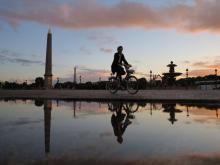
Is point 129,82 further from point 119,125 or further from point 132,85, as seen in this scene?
point 119,125

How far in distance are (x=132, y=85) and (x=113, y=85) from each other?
3.57 feet

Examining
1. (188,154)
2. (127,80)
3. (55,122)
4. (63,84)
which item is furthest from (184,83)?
(188,154)

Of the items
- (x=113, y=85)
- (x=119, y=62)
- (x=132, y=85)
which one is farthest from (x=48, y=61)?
(x=119, y=62)

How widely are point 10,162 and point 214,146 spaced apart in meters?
2.89

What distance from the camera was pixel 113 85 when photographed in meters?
18.5

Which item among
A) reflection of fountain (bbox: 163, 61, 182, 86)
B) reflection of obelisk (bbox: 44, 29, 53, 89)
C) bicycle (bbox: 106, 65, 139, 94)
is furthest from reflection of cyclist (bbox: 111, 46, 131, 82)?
reflection of obelisk (bbox: 44, 29, 53, 89)

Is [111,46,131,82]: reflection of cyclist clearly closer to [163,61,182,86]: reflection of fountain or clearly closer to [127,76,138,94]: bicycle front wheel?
[127,76,138,94]: bicycle front wheel

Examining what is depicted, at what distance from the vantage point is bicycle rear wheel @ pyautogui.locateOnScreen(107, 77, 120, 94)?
18.2m

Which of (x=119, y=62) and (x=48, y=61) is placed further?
(x=48, y=61)

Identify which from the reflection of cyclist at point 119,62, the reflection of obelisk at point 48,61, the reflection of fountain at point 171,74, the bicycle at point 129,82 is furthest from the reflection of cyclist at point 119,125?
the reflection of obelisk at point 48,61

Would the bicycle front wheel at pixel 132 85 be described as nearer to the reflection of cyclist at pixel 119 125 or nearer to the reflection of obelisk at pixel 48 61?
the reflection of cyclist at pixel 119 125

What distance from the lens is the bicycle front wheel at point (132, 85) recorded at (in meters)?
17.8

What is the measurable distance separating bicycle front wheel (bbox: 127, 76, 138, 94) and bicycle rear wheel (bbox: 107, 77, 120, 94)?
0.57m

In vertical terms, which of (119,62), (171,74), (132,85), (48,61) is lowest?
(132,85)
